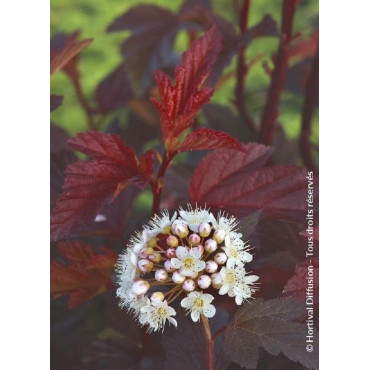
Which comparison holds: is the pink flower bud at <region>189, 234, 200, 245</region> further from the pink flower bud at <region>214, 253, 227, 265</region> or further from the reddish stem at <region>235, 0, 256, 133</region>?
the reddish stem at <region>235, 0, 256, 133</region>

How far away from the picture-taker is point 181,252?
0.60 m

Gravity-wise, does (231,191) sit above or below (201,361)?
above

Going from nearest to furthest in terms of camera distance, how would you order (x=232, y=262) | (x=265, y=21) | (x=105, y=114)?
(x=232, y=262) < (x=265, y=21) < (x=105, y=114)

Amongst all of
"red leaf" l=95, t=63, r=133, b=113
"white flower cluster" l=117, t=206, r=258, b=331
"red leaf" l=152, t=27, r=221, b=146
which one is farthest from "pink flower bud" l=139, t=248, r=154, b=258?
"red leaf" l=95, t=63, r=133, b=113

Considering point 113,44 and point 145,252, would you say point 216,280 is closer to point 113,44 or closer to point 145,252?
point 145,252

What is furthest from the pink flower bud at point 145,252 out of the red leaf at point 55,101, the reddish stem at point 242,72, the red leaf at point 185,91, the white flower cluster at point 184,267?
the reddish stem at point 242,72

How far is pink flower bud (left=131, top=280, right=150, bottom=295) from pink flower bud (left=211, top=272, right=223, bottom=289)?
6 centimetres
